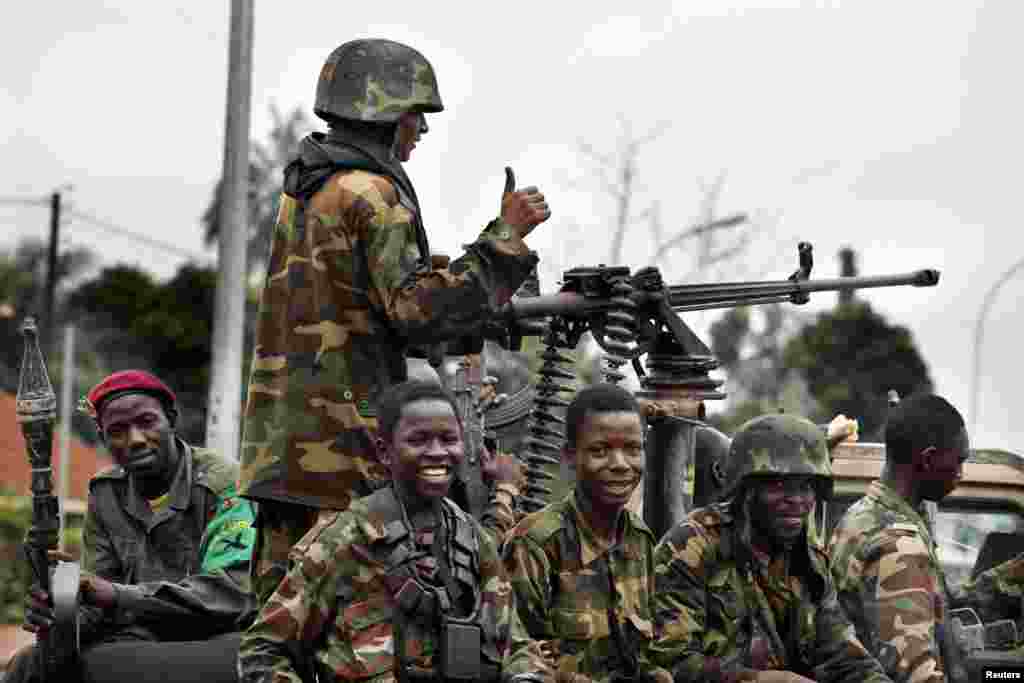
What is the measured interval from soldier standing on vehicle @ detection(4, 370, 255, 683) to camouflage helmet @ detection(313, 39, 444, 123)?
127 centimetres

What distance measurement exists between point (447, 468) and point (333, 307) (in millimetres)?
678

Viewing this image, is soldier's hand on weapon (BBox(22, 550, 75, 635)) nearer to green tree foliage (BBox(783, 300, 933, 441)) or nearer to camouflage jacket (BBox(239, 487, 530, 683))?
camouflage jacket (BBox(239, 487, 530, 683))

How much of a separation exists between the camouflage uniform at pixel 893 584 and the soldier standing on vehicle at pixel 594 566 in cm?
79

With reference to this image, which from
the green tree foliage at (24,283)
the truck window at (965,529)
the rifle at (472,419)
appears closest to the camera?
the rifle at (472,419)

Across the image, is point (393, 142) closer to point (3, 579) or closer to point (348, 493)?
point (348, 493)

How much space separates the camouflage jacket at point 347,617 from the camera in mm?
5512

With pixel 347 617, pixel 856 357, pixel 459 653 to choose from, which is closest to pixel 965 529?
pixel 459 653

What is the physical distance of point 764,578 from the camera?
6621mm

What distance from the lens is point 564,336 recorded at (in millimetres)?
7109

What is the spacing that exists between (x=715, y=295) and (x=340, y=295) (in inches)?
76.0

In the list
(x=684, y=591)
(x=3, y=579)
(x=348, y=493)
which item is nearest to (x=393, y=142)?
(x=348, y=493)

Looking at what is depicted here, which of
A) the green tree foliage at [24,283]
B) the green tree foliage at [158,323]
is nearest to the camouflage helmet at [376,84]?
the green tree foliage at [158,323]

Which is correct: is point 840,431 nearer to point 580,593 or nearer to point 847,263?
point 580,593

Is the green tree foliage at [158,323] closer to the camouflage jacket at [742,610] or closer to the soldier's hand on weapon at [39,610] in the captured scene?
the camouflage jacket at [742,610]
